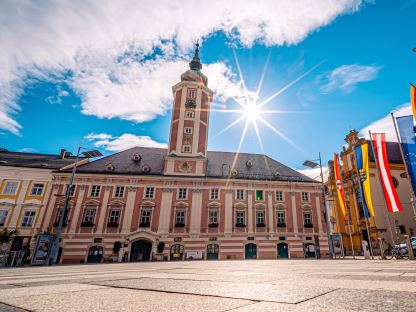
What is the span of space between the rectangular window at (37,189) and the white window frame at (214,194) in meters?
22.1

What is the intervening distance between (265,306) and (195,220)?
93.6 feet

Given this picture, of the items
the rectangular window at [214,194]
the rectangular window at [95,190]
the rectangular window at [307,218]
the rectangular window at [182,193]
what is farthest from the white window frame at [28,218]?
the rectangular window at [307,218]

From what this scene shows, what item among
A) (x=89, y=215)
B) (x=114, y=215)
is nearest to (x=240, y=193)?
(x=114, y=215)

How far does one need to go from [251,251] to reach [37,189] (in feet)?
94.0

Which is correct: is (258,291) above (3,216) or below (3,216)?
below

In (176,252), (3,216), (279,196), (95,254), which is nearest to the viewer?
(95,254)

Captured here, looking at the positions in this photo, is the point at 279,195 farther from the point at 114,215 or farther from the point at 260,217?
the point at 114,215

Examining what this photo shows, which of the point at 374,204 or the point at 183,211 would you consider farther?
the point at 374,204

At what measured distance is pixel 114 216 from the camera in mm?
28375

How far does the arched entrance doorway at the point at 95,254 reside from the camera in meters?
26.0

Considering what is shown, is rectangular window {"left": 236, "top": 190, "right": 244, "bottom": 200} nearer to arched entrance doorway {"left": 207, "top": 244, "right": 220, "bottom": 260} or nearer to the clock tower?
the clock tower

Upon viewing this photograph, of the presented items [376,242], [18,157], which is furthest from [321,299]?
[18,157]

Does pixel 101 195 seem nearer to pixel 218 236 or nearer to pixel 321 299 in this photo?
pixel 218 236

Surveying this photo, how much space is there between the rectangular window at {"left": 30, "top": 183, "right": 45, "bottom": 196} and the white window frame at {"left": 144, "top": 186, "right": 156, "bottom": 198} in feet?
43.9
